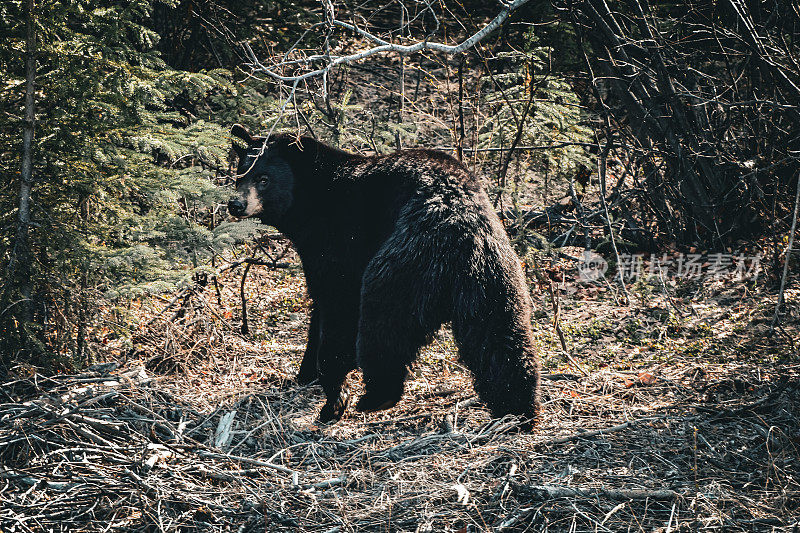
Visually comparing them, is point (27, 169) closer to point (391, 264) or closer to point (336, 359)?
point (336, 359)

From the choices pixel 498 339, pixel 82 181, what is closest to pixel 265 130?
pixel 82 181

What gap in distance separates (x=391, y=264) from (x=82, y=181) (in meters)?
2.57

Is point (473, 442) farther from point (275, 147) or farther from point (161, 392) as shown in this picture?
point (275, 147)

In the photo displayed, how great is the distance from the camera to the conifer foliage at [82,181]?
17.1ft

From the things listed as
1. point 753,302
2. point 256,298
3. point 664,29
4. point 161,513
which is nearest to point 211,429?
point 161,513

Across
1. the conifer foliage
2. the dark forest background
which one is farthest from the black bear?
the conifer foliage

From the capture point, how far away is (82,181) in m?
5.27

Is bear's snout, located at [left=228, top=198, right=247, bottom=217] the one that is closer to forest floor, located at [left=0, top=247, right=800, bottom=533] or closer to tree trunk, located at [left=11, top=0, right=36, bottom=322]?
forest floor, located at [left=0, top=247, right=800, bottom=533]

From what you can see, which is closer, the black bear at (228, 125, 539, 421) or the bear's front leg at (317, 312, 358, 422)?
the black bear at (228, 125, 539, 421)

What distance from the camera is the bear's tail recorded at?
13.9 ft

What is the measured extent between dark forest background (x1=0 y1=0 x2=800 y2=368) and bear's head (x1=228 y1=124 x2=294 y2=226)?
0.32 metres

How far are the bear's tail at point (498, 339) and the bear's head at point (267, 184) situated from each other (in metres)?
1.90

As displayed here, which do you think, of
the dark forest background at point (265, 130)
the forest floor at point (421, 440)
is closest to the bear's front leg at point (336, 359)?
the forest floor at point (421, 440)

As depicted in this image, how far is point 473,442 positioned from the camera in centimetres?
435
